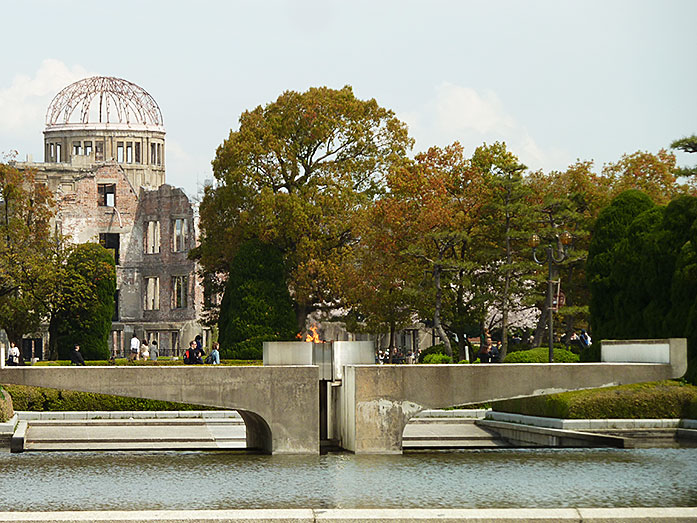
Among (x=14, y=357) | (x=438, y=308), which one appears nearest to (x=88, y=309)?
(x=14, y=357)

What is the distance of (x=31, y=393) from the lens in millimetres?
29828

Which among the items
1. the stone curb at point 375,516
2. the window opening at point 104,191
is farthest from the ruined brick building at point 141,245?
the stone curb at point 375,516

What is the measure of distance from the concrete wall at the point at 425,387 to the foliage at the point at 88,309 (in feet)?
104

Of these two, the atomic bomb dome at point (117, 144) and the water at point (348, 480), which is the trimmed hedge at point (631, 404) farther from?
the atomic bomb dome at point (117, 144)

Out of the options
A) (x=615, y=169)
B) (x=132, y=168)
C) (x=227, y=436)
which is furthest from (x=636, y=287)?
(x=132, y=168)

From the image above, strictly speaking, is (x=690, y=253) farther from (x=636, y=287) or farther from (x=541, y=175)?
(x=541, y=175)

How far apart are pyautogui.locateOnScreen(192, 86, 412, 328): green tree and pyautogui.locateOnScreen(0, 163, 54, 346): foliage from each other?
7158 millimetres

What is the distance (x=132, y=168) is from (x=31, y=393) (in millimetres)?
68962

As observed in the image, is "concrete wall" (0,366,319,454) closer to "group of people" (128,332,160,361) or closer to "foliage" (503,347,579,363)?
"foliage" (503,347,579,363)

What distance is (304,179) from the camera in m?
51.8

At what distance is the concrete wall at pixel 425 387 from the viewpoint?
68.9 ft

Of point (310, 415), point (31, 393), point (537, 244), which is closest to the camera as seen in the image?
point (310, 415)

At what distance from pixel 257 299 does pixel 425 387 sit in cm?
2929

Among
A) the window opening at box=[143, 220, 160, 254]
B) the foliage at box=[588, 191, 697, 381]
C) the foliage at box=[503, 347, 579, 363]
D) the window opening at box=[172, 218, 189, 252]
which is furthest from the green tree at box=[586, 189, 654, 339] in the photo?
the window opening at box=[143, 220, 160, 254]
